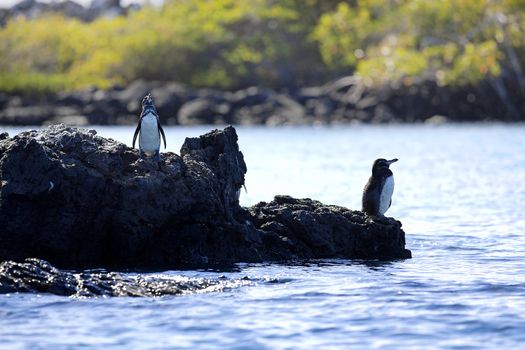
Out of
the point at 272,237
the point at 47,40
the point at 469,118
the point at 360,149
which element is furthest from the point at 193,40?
the point at 272,237

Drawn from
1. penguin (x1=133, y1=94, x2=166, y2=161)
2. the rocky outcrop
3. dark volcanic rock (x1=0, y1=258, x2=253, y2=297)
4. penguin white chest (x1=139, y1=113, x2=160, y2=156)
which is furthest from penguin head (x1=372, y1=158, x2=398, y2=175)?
dark volcanic rock (x1=0, y1=258, x2=253, y2=297)

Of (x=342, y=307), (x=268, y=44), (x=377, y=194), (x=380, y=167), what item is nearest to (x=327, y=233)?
(x=377, y=194)

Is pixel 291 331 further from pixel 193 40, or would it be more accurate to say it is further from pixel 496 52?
pixel 193 40

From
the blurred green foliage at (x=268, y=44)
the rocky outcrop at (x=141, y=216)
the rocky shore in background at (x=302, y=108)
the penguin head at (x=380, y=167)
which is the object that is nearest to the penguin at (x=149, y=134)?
the rocky outcrop at (x=141, y=216)

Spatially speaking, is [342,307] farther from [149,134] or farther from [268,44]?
[268,44]

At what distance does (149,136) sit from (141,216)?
1.66m

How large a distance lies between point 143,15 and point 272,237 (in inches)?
3480

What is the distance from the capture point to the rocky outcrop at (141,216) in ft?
47.5

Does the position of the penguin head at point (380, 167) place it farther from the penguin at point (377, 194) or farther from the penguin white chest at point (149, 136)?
the penguin white chest at point (149, 136)

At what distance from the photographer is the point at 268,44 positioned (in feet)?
300

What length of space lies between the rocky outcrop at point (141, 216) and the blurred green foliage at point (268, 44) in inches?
2086

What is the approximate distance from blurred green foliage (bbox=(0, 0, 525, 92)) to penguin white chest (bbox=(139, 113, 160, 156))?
52.9 meters

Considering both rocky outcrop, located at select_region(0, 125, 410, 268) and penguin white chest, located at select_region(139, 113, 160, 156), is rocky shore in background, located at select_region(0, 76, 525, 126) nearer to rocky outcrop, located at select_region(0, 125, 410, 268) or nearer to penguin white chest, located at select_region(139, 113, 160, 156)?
penguin white chest, located at select_region(139, 113, 160, 156)

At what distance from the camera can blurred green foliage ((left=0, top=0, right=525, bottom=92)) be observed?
7050 cm
